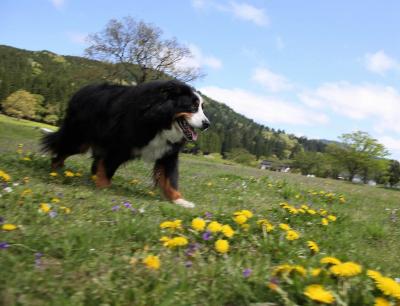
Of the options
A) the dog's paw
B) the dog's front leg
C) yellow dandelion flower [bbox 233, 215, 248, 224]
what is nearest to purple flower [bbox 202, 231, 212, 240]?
yellow dandelion flower [bbox 233, 215, 248, 224]

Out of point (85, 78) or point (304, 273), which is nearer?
point (304, 273)

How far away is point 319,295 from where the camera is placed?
6.63 feet

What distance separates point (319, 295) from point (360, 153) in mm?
75411

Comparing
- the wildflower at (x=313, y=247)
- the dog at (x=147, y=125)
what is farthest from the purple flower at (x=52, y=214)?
the dog at (x=147, y=125)

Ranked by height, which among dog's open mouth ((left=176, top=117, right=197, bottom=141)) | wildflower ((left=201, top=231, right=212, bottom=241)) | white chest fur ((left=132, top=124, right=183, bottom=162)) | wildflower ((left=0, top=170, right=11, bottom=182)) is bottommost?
wildflower ((left=0, top=170, right=11, bottom=182))

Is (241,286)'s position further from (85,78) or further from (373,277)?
(85,78)

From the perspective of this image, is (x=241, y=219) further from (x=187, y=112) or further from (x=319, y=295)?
(x=187, y=112)

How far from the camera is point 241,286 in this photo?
90.0 inches

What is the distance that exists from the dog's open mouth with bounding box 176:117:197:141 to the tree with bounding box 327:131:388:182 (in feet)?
233

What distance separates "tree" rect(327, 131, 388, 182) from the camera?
7181cm

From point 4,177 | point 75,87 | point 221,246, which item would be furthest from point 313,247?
point 75,87

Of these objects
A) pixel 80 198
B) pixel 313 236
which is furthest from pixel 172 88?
pixel 313 236

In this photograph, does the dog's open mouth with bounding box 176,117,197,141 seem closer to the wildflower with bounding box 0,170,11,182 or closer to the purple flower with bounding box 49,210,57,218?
the wildflower with bounding box 0,170,11,182

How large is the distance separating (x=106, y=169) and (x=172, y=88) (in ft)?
5.49
